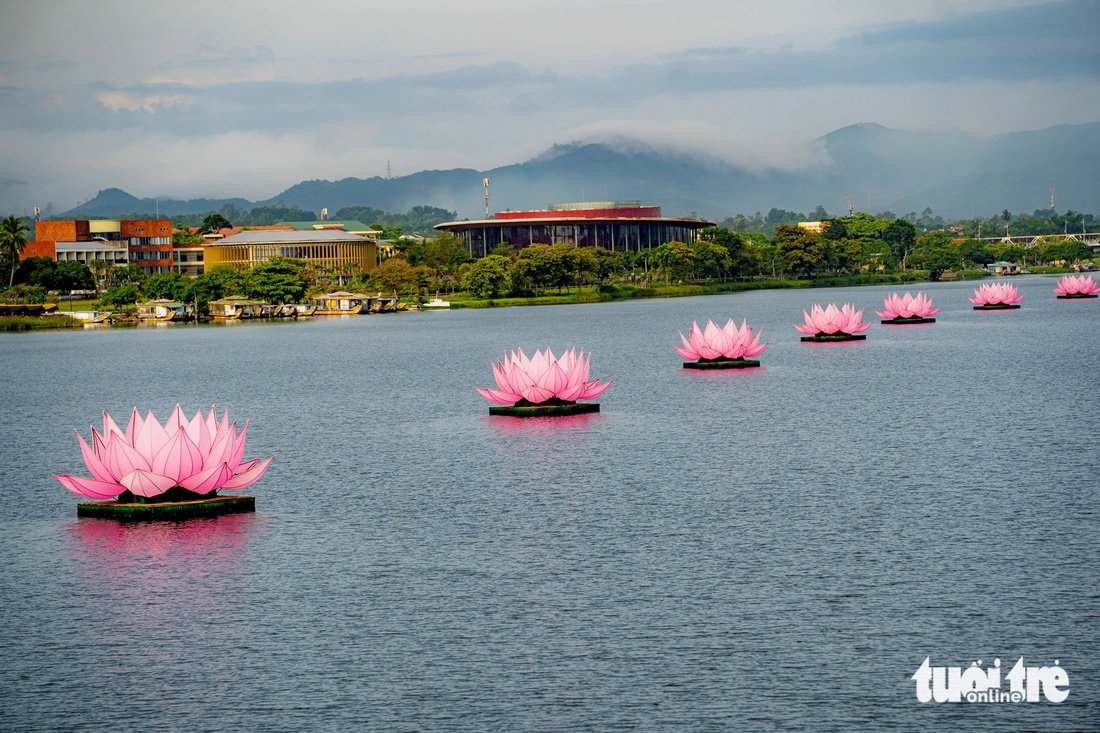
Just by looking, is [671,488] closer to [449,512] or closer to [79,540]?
[449,512]

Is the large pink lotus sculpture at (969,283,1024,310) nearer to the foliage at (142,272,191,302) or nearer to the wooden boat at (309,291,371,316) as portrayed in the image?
the wooden boat at (309,291,371,316)

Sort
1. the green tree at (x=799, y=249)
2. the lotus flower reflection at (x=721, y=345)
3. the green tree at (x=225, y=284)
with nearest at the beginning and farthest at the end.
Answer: the lotus flower reflection at (x=721, y=345) → the green tree at (x=225, y=284) → the green tree at (x=799, y=249)

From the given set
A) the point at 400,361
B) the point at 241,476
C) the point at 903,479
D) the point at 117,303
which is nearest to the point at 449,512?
the point at 241,476

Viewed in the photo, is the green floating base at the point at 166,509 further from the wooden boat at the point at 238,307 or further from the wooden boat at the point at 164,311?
the wooden boat at the point at 238,307

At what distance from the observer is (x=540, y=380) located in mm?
29562

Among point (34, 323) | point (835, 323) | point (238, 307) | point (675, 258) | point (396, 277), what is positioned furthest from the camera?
point (675, 258)

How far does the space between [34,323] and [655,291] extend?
7686 centimetres

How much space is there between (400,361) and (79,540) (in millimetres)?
38082

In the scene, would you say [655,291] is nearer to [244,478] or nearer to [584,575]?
[244,478]

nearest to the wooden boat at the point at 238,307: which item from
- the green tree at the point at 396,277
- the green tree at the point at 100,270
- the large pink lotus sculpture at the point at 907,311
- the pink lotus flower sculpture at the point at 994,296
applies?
the green tree at the point at 396,277

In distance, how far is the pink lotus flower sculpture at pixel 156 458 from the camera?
58.9 feet

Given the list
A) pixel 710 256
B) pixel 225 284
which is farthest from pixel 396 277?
pixel 710 256

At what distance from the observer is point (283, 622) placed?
1278 centimetres

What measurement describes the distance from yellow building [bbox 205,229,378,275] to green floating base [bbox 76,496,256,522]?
6725 inches
